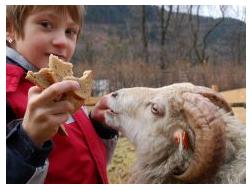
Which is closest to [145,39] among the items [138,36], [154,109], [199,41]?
[138,36]

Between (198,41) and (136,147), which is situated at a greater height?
(198,41)

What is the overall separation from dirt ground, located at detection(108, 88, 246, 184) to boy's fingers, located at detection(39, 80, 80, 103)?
19.8 inches

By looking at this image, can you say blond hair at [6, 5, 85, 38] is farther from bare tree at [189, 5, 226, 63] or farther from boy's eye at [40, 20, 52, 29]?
bare tree at [189, 5, 226, 63]

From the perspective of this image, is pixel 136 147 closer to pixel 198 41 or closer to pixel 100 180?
pixel 100 180

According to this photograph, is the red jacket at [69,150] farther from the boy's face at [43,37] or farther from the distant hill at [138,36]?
the distant hill at [138,36]

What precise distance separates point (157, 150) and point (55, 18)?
0.49 m

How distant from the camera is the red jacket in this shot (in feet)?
3.62

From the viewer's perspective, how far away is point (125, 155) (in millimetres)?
1464

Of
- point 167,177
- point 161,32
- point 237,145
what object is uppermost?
point 161,32

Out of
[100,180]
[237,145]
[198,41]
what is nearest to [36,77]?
[100,180]

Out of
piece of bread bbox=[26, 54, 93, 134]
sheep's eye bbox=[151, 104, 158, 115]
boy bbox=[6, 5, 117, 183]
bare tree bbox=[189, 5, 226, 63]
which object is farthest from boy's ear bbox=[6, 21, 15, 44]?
bare tree bbox=[189, 5, 226, 63]

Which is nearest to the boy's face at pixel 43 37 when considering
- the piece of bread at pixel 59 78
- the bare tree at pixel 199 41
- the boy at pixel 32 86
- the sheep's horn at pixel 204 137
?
the boy at pixel 32 86

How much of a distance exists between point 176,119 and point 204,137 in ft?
0.50

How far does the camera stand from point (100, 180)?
119cm
